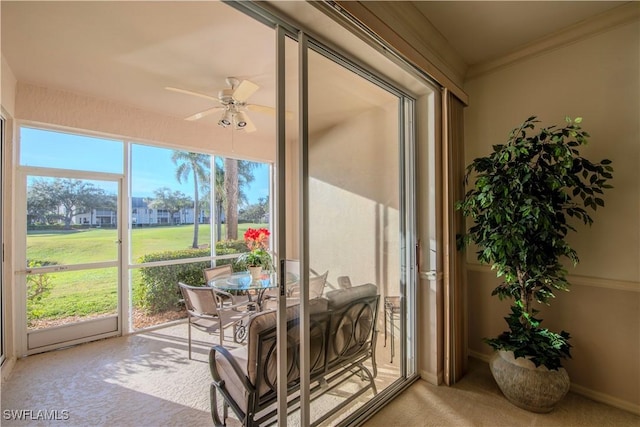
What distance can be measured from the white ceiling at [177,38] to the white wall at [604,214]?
1.08 ft

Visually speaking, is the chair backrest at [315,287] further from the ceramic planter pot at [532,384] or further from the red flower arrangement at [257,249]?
the ceramic planter pot at [532,384]

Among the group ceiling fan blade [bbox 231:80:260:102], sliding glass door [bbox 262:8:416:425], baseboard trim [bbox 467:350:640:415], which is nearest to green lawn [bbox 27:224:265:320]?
ceiling fan blade [bbox 231:80:260:102]

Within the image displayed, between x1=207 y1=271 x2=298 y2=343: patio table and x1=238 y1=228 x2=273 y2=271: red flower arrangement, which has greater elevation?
x1=238 y1=228 x2=273 y2=271: red flower arrangement

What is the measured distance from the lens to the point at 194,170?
4.36 m

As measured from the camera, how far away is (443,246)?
251 centimetres

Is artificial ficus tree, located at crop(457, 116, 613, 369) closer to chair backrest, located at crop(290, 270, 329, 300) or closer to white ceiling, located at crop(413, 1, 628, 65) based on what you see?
white ceiling, located at crop(413, 1, 628, 65)

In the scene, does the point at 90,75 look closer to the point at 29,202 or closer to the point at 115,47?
the point at 115,47

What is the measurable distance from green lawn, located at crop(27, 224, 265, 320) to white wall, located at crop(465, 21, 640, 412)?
16.0 ft

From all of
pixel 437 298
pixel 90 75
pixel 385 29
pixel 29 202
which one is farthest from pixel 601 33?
pixel 29 202

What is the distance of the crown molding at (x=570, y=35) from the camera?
210 centimetres

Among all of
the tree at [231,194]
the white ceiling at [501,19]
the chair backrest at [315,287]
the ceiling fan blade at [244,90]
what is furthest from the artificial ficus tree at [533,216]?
the tree at [231,194]

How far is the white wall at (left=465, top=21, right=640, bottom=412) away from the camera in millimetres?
2119

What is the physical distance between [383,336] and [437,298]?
0.59 meters

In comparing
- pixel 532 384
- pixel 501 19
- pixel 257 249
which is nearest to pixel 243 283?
pixel 257 249
